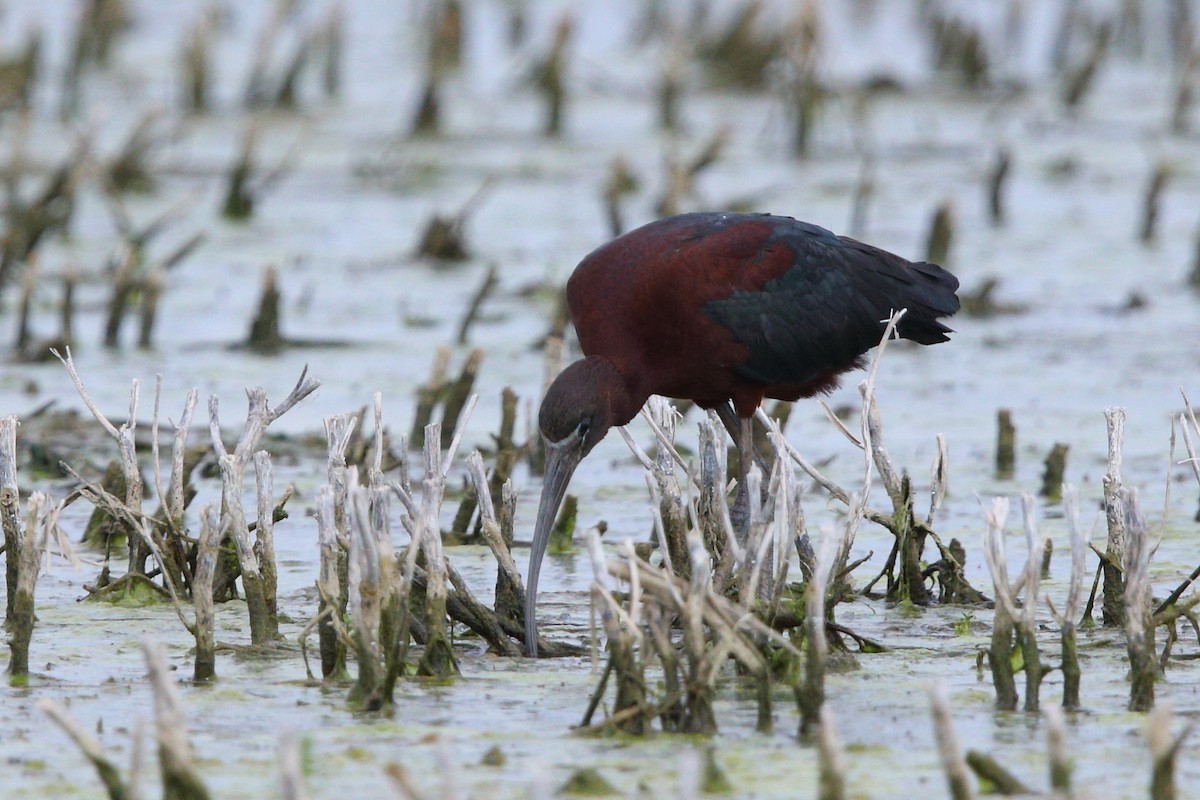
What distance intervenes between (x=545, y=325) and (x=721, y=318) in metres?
3.95

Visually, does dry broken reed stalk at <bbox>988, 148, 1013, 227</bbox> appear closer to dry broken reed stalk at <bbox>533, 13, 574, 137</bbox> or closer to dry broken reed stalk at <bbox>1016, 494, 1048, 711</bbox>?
dry broken reed stalk at <bbox>533, 13, 574, 137</bbox>

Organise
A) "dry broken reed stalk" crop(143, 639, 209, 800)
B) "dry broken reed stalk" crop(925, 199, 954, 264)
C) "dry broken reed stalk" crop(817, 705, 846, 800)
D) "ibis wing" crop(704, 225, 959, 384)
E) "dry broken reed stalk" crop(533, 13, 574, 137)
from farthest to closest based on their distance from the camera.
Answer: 1. "dry broken reed stalk" crop(533, 13, 574, 137)
2. "dry broken reed stalk" crop(925, 199, 954, 264)
3. "ibis wing" crop(704, 225, 959, 384)
4. "dry broken reed stalk" crop(143, 639, 209, 800)
5. "dry broken reed stalk" crop(817, 705, 846, 800)

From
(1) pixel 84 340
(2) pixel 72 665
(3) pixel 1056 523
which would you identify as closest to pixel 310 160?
(1) pixel 84 340

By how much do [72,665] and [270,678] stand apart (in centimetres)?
47

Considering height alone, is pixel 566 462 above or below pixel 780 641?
above

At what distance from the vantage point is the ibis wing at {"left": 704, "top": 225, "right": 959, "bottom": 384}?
5.44 meters

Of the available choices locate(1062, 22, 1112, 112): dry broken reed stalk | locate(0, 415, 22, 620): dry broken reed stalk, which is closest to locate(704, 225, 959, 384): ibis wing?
locate(0, 415, 22, 620): dry broken reed stalk

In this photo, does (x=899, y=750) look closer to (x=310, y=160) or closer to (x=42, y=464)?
(x=42, y=464)

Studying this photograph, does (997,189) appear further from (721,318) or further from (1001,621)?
(1001,621)

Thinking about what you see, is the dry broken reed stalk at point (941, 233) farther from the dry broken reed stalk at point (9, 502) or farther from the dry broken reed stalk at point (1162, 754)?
the dry broken reed stalk at point (1162, 754)

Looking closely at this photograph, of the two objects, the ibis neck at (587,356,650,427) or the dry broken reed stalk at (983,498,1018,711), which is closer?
the dry broken reed stalk at (983,498,1018,711)

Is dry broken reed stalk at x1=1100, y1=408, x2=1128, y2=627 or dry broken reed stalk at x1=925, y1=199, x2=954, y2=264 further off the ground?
dry broken reed stalk at x1=925, y1=199, x2=954, y2=264

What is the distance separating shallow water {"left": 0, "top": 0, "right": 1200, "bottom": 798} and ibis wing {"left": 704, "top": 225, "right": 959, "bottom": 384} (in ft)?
2.01

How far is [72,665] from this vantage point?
4.35 m
